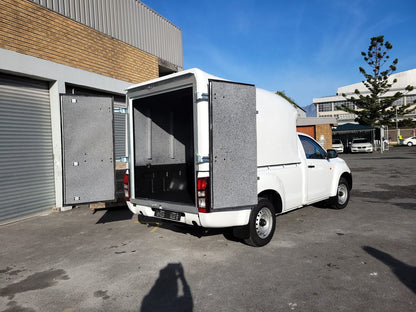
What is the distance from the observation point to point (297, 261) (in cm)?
418

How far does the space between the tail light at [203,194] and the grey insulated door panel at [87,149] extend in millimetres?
2309

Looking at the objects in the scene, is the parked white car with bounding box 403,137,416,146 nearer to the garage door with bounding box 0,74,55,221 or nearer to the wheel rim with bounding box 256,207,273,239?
the wheel rim with bounding box 256,207,273,239

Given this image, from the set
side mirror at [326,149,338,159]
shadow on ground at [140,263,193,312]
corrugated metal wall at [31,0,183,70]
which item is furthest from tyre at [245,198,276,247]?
corrugated metal wall at [31,0,183,70]

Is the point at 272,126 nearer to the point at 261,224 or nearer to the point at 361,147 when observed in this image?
the point at 261,224

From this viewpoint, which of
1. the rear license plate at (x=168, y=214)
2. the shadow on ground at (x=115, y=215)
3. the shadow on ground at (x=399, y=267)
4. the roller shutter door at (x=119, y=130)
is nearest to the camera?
the shadow on ground at (x=399, y=267)

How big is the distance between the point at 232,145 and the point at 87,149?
2.93 metres

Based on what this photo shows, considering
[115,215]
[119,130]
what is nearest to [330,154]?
[115,215]

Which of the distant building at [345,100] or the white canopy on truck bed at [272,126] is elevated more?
the distant building at [345,100]

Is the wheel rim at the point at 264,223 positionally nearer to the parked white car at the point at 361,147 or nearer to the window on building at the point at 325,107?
the parked white car at the point at 361,147

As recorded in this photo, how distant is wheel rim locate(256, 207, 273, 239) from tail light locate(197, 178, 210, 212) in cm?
111

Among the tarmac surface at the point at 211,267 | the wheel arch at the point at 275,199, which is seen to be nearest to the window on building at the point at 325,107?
the tarmac surface at the point at 211,267

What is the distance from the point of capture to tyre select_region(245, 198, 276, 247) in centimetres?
456

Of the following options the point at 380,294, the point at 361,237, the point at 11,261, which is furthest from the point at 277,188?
the point at 11,261

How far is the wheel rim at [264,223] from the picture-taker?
477 centimetres
